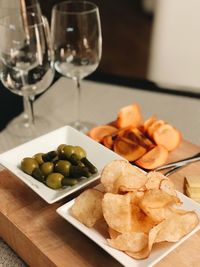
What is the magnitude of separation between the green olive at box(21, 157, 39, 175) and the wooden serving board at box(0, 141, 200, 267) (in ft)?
0.10

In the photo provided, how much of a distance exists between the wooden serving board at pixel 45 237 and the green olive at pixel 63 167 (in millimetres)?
41

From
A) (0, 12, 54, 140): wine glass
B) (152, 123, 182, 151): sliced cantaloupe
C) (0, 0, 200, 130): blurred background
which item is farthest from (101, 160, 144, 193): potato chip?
(0, 0, 200, 130): blurred background

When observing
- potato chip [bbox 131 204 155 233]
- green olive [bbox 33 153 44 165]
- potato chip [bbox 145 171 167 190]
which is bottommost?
green olive [bbox 33 153 44 165]

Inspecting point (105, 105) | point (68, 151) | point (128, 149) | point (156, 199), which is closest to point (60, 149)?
point (68, 151)

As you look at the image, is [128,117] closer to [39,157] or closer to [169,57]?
[39,157]

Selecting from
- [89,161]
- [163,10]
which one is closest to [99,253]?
[89,161]

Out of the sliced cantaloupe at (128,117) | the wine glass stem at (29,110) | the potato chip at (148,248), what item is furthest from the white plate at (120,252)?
the wine glass stem at (29,110)

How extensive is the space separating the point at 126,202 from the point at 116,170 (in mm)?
59

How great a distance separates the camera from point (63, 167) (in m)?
0.75

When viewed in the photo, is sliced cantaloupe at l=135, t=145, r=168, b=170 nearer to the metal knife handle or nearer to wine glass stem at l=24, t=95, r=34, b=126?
the metal knife handle

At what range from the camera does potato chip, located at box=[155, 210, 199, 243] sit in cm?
60

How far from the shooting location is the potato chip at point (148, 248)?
59cm

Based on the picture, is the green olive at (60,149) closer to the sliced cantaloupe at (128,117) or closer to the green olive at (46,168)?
the green olive at (46,168)

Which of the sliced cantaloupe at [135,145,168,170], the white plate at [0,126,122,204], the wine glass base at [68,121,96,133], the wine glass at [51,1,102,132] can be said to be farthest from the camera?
the wine glass base at [68,121,96,133]
